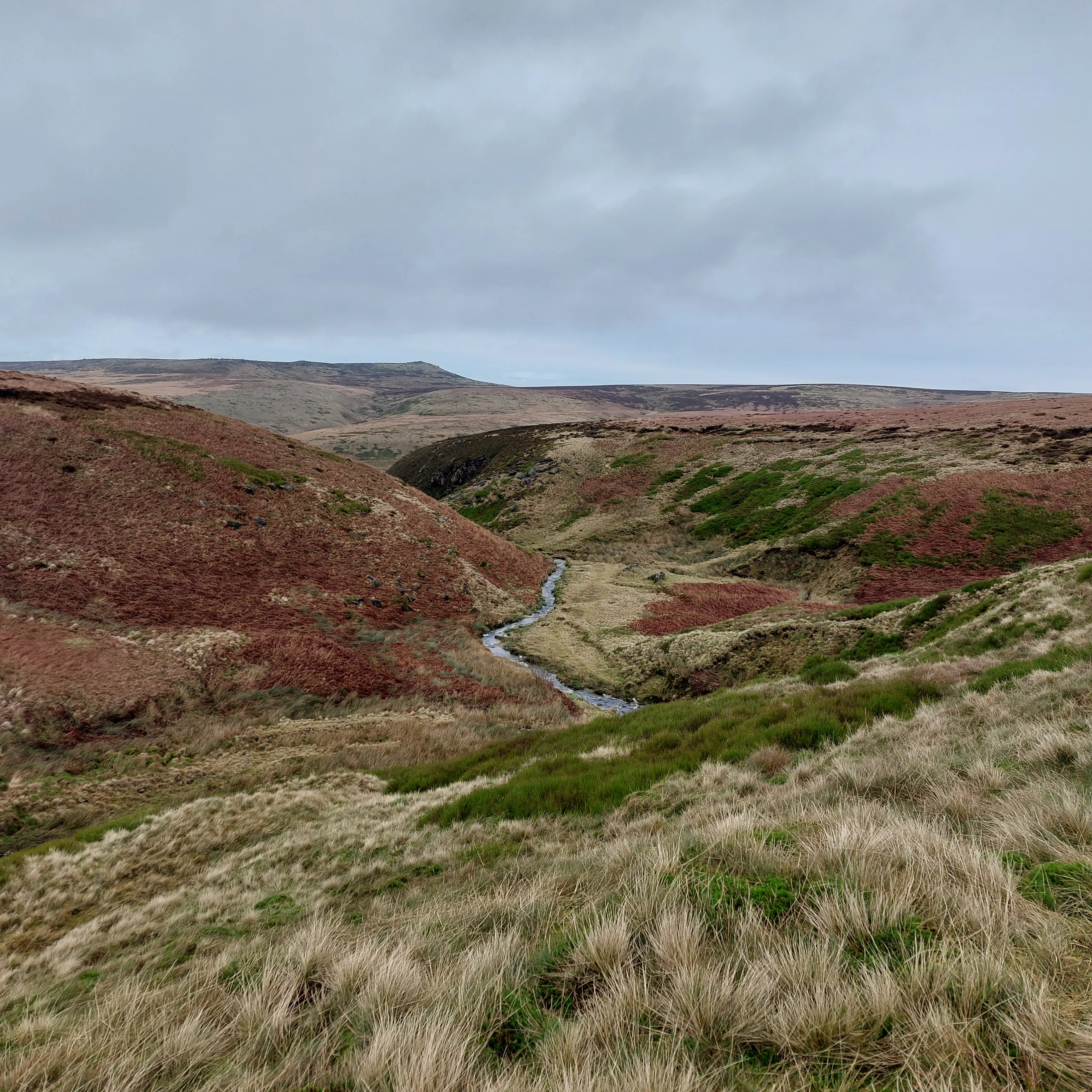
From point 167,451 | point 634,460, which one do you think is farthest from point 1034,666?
point 634,460

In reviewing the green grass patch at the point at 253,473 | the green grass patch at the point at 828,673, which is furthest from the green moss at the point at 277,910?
the green grass patch at the point at 253,473

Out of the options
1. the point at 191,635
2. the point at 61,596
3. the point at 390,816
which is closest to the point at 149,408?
the point at 61,596

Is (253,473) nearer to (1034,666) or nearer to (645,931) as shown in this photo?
(645,931)

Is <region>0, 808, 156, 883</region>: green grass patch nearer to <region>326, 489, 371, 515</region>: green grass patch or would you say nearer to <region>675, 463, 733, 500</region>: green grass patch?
<region>326, 489, 371, 515</region>: green grass patch

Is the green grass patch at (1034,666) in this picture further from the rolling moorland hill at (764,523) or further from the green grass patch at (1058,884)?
the rolling moorland hill at (764,523)

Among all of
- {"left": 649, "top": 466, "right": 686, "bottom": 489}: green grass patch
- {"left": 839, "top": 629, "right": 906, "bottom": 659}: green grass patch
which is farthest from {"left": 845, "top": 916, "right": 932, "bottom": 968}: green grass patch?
{"left": 649, "top": 466, "right": 686, "bottom": 489}: green grass patch

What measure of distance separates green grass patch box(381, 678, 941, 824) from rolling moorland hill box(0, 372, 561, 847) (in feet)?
25.1

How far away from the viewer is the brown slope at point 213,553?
2119 centimetres

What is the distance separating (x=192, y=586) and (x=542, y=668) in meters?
17.4

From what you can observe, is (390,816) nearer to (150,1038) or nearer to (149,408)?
(150,1038)

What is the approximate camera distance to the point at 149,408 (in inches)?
1638

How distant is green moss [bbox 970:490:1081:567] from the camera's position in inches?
1352

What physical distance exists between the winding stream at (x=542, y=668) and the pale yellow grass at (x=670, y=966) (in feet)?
43.6

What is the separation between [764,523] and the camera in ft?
166
